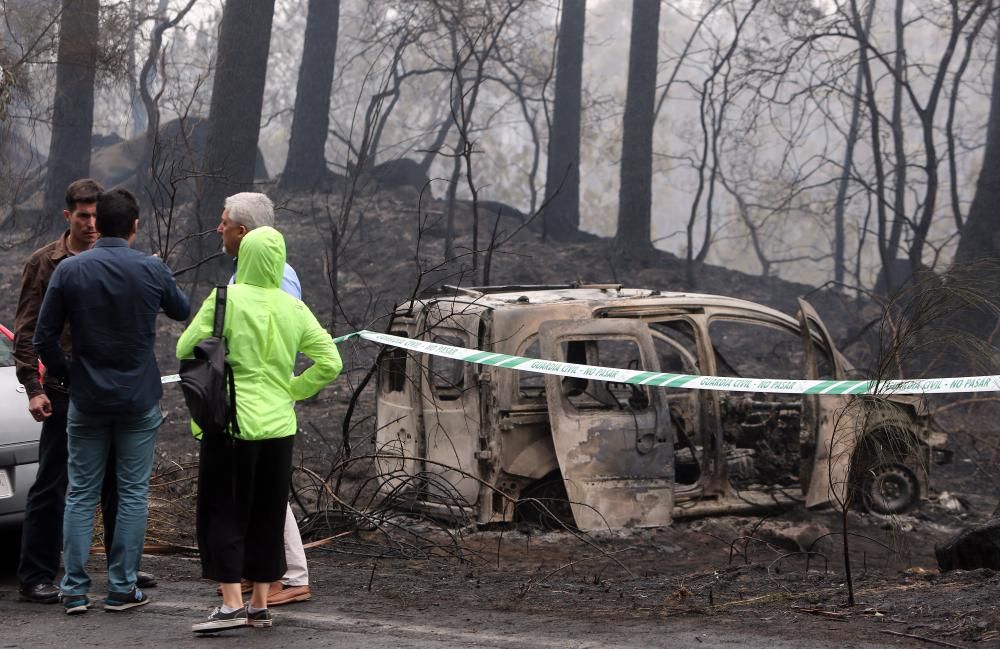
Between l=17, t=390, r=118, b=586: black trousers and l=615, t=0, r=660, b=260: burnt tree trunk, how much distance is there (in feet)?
46.8

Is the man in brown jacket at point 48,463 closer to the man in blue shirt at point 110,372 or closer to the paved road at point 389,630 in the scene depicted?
the paved road at point 389,630

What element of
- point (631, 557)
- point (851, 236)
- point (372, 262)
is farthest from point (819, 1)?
point (851, 236)

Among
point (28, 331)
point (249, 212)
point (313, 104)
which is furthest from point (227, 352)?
point (313, 104)

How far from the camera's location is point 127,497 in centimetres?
508

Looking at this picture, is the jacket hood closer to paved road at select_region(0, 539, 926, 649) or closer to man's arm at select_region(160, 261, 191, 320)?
man's arm at select_region(160, 261, 191, 320)

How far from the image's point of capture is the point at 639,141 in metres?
19.9

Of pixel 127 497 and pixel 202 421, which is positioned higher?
pixel 202 421

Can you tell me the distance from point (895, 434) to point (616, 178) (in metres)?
55.3

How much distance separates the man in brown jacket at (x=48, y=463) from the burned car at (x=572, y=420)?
2.21 meters

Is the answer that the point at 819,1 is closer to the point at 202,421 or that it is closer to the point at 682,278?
the point at 682,278

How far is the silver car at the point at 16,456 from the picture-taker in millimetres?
5656

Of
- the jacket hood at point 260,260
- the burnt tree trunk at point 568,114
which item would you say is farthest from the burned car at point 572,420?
the burnt tree trunk at point 568,114

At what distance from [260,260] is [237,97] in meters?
12.5

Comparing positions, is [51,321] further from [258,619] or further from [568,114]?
[568,114]
